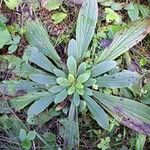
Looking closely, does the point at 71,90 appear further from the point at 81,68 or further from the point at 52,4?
the point at 52,4

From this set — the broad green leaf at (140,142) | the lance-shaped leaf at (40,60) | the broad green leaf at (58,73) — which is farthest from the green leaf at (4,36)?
the broad green leaf at (140,142)

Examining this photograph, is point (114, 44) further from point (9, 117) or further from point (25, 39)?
point (9, 117)

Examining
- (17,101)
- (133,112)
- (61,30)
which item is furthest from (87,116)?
(61,30)

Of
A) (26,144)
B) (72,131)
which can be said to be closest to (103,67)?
(72,131)

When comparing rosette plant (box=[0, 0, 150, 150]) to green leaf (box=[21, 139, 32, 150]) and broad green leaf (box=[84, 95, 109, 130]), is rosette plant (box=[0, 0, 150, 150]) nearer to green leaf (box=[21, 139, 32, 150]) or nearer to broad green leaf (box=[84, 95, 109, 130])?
broad green leaf (box=[84, 95, 109, 130])

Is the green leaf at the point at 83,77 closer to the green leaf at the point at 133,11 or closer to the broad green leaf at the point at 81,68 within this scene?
the broad green leaf at the point at 81,68
